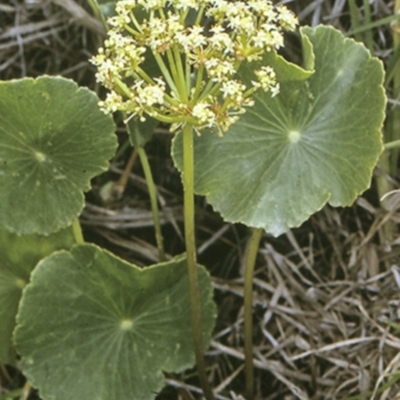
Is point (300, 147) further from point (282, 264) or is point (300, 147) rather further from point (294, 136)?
point (282, 264)

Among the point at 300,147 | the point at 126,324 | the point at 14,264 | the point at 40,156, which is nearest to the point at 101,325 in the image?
the point at 126,324

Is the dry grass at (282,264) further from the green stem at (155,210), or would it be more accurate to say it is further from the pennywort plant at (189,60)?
the pennywort plant at (189,60)

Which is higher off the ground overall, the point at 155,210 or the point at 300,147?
the point at 300,147

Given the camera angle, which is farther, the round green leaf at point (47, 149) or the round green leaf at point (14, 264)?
the round green leaf at point (14, 264)

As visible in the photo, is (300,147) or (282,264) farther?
(282,264)

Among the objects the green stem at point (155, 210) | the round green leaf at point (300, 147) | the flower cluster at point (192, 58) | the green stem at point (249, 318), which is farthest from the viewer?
the green stem at point (155, 210)

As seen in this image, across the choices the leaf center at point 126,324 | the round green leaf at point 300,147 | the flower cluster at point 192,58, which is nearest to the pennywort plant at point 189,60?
the flower cluster at point 192,58

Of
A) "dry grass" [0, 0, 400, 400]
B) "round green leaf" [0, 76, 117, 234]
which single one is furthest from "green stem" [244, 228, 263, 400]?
"round green leaf" [0, 76, 117, 234]

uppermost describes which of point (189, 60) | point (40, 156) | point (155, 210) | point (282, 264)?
point (189, 60)
